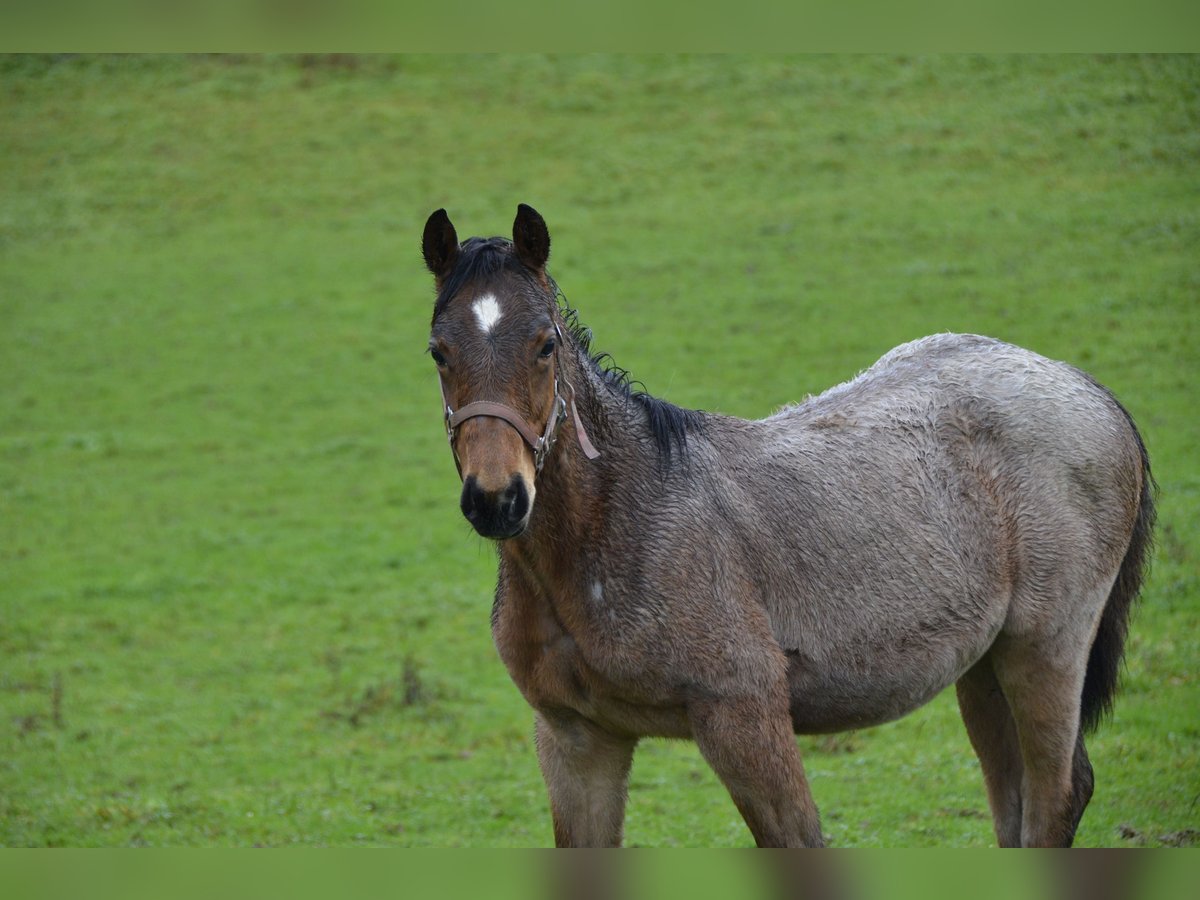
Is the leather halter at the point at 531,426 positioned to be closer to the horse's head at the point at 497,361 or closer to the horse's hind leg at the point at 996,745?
the horse's head at the point at 497,361

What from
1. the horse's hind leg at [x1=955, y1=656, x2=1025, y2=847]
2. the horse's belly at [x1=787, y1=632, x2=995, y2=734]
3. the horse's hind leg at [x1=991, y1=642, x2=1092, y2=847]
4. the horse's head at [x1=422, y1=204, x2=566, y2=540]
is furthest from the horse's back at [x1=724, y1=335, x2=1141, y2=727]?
the horse's head at [x1=422, y1=204, x2=566, y2=540]

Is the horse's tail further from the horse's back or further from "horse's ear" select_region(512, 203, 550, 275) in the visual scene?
"horse's ear" select_region(512, 203, 550, 275)

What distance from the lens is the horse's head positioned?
3.82 m

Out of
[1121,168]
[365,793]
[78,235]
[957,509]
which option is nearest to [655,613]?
[957,509]

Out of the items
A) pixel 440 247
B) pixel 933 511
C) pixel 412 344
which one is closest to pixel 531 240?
pixel 440 247

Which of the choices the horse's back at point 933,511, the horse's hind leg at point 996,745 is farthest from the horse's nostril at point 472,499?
the horse's hind leg at point 996,745

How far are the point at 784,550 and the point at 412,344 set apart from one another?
16.0 m

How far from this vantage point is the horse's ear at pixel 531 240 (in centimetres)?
416

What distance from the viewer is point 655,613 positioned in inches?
172

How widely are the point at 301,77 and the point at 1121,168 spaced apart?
667 inches

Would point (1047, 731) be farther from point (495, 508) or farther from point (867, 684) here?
point (495, 508)

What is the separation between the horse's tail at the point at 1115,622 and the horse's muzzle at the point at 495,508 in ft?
10.4

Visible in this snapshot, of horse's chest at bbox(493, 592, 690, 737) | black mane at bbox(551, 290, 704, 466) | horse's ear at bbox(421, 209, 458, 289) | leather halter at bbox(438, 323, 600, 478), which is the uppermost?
horse's ear at bbox(421, 209, 458, 289)

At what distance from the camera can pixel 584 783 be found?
15.4 feet
